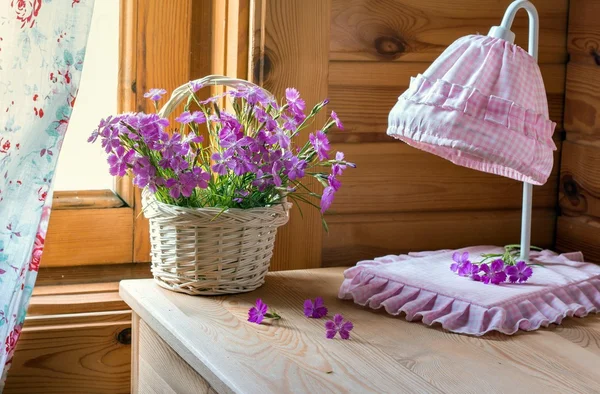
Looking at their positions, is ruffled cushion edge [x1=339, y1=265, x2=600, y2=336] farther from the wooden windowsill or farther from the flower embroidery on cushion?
the flower embroidery on cushion

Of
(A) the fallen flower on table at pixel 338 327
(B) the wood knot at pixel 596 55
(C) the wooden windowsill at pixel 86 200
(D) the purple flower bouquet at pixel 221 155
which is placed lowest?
(A) the fallen flower on table at pixel 338 327

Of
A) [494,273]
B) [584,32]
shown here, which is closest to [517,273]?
[494,273]

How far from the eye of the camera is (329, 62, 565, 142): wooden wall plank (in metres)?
1.53

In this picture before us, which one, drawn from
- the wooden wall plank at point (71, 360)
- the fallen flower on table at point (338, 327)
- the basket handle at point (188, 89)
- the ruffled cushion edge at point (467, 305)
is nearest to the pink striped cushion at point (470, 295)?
the ruffled cushion edge at point (467, 305)

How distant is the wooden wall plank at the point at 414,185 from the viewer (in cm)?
156

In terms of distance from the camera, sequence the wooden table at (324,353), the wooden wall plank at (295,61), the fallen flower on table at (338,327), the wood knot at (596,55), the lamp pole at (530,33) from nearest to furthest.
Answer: the wooden table at (324,353) → the fallen flower on table at (338,327) → the lamp pole at (530,33) → the wooden wall plank at (295,61) → the wood knot at (596,55)

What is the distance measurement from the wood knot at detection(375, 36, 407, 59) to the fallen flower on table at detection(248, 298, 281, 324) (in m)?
0.59

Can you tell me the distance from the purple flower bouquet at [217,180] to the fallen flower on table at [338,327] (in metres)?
0.17

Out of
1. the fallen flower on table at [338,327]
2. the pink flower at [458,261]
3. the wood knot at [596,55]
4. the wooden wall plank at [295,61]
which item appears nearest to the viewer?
the fallen flower on table at [338,327]

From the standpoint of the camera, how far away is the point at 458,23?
1.60 metres

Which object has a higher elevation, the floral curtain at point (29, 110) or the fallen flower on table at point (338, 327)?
the floral curtain at point (29, 110)

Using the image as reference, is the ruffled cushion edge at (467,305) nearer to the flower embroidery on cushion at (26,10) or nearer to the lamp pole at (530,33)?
the lamp pole at (530,33)

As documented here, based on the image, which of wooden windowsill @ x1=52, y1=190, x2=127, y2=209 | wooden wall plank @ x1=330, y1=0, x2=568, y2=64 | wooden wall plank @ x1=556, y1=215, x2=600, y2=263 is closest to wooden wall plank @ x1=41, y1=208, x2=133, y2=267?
wooden windowsill @ x1=52, y1=190, x2=127, y2=209

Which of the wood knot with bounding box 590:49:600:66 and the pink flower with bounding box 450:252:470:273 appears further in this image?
the wood knot with bounding box 590:49:600:66
